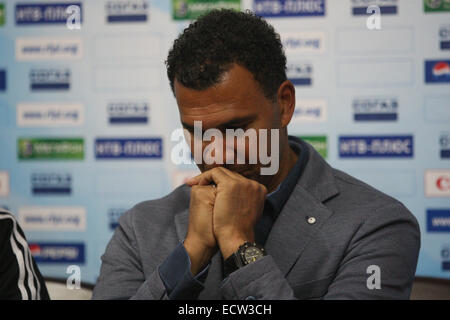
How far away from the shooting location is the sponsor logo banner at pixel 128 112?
3.18 m

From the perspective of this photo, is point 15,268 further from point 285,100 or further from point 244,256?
point 285,100

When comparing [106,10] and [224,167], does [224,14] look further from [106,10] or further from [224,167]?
[106,10]

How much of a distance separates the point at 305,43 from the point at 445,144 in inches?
43.0

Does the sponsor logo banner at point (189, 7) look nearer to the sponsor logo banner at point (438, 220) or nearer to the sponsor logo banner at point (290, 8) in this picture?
the sponsor logo banner at point (290, 8)

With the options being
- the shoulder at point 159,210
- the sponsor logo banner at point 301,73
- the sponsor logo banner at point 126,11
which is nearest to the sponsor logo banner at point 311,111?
the sponsor logo banner at point 301,73

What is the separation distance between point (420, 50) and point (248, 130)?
2229 mm

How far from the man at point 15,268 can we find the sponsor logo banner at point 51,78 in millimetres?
2027

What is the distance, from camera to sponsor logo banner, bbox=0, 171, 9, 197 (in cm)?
328

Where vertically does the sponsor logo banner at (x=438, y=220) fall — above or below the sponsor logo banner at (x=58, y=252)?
above

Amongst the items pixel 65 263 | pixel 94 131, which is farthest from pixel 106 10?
pixel 65 263

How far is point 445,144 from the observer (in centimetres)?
297

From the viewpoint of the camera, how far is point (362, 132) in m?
3.05

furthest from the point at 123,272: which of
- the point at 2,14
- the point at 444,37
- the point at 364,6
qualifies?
the point at 2,14

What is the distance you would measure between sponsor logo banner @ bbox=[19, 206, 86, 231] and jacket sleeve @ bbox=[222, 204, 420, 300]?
233 centimetres
